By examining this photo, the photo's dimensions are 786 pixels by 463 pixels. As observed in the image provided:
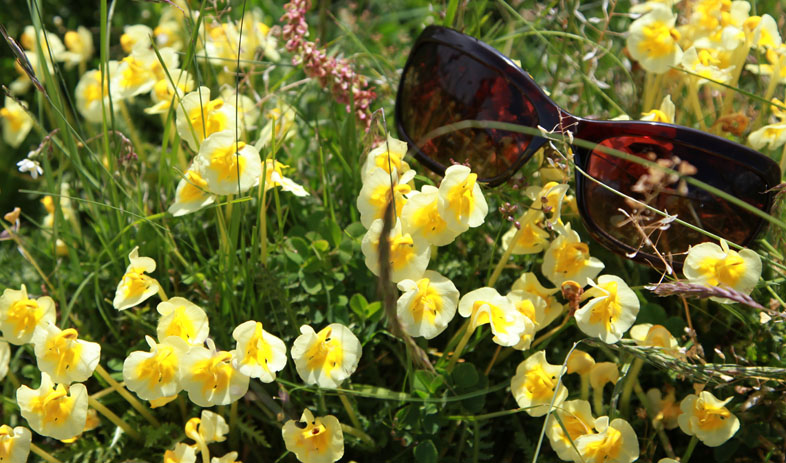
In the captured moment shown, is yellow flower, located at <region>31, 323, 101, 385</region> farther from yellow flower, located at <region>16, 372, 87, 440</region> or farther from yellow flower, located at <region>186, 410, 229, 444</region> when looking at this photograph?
yellow flower, located at <region>186, 410, 229, 444</region>

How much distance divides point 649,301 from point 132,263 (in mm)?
1186

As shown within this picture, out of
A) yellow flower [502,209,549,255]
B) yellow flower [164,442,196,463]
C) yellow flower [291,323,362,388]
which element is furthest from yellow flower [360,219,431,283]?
yellow flower [164,442,196,463]

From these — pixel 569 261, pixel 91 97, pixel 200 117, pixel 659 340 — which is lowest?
pixel 659 340

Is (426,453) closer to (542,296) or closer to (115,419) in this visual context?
(542,296)

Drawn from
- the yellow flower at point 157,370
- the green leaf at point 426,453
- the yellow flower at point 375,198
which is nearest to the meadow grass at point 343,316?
the green leaf at point 426,453

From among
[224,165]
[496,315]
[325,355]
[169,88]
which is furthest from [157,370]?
[169,88]

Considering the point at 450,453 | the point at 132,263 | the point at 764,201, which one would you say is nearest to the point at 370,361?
the point at 450,453

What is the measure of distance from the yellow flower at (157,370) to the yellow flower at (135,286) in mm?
144

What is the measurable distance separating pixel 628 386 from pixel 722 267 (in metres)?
0.33

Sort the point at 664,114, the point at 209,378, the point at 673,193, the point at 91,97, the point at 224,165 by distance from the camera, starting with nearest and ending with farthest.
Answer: the point at 209,378, the point at 224,165, the point at 673,193, the point at 664,114, the point at 91,97

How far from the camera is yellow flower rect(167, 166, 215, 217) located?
1401mm

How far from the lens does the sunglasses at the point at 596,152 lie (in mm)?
1414

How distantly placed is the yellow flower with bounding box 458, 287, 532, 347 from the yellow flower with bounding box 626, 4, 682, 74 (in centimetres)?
74

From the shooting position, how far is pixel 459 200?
128 centimetres
